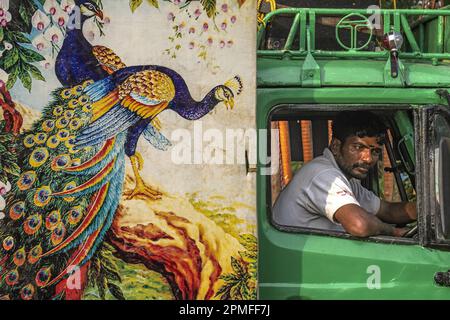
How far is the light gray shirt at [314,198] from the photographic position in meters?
3.80

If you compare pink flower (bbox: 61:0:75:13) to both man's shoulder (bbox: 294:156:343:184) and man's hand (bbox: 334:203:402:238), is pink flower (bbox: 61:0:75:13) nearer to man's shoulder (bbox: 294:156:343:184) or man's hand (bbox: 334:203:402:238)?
man's shoulder (bbox: 294:156:343:184)

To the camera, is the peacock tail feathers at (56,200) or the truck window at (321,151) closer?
the peacock tail feathers at (56,200)

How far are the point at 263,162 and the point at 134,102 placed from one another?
2.17ft

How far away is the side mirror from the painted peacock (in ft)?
3.23

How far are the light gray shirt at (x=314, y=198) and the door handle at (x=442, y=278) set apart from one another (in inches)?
19.5

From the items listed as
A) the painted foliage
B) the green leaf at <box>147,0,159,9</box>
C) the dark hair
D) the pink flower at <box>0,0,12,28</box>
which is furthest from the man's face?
the pink flower at <box>0,0,12,28</box>

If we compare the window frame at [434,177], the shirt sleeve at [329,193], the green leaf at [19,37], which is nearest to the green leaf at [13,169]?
the green leaf at [19,37]

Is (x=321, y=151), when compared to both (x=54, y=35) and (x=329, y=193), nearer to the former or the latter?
(x=329, y=193)

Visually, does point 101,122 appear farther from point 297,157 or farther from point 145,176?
point 297,157

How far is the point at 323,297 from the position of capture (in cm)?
362

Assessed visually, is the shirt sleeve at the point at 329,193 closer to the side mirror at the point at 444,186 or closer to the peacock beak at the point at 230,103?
the side mirror at the point at 444,186

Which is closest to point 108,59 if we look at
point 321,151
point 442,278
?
point 321,151

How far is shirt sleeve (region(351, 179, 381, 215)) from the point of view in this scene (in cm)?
455

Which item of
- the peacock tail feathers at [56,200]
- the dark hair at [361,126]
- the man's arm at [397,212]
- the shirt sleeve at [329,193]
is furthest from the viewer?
the man's arm at [397,212]
